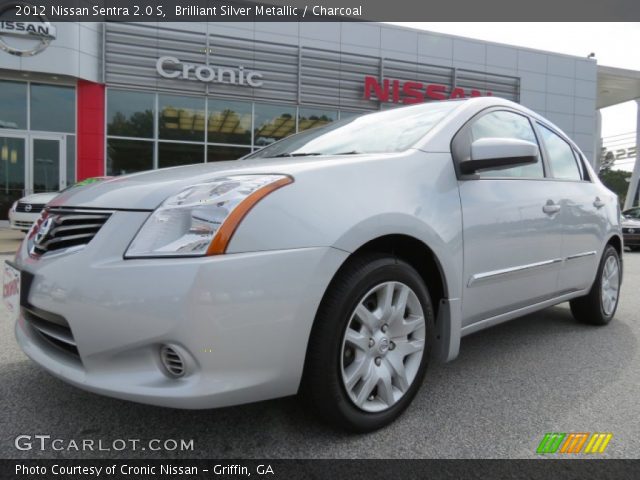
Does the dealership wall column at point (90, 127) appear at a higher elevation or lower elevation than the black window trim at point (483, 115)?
higher

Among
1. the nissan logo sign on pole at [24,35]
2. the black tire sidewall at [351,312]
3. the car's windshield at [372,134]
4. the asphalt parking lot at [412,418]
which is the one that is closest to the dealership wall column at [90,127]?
the nissan logo sign on pole at [24,35]

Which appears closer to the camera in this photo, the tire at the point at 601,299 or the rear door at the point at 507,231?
the rear door at the point at 507,231

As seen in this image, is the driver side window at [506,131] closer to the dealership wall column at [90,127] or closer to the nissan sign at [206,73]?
the nissan sign at [206,73]

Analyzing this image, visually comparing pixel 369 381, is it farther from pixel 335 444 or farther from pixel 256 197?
pixel 256 197

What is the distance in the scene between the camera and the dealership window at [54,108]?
43.0ft

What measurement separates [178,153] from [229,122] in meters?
1.73

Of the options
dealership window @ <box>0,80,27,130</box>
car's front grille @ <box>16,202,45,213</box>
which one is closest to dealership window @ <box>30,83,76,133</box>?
dealership window @ <box>0,80,27,130</box>

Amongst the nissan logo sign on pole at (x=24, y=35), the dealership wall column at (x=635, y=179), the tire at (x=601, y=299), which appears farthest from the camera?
the dealership wall column at (x=635, y=179)

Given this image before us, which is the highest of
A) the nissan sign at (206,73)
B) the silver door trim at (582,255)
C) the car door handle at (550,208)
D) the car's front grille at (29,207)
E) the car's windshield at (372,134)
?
the nissan sign at (206,73)

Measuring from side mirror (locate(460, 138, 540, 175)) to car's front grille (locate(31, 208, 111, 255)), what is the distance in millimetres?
1604

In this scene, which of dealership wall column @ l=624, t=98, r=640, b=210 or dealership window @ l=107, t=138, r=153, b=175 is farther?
dealership wall column @ l=624, t=98, r=640, b=210

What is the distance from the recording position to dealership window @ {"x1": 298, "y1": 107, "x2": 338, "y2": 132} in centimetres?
1516

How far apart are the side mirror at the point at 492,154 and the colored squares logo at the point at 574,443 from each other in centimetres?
120

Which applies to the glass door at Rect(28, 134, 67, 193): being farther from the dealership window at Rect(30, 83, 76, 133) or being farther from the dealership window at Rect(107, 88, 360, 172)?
the dealership window at Rect(107, 88, 360, 172)
